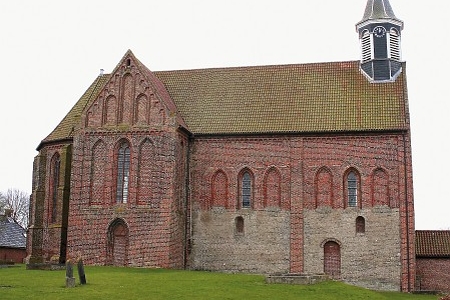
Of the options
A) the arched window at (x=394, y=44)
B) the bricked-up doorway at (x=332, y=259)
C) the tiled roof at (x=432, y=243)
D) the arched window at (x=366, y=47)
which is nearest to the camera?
the bricked-up doorway at (x=332, y=259)

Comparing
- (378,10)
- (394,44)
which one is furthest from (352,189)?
(378,10)

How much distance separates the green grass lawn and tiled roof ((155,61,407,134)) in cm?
1236

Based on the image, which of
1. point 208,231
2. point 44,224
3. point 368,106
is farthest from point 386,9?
point 44,224

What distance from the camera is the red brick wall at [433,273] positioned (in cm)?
3509

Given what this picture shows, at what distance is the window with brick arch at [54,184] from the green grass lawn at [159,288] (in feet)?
34.9

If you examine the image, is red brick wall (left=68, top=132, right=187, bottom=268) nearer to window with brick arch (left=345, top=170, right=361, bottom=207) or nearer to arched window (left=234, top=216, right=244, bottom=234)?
arched window (left=234, top=216, right=244, bottom=234)

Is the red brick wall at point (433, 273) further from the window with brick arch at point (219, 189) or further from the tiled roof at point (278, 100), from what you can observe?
the window with brick arch at point (219, 189)

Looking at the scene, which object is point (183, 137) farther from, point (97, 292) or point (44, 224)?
point (97, 292)

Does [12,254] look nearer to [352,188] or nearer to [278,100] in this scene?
[278,100]

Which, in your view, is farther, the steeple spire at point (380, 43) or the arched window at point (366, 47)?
the arched window at point (366, 47)

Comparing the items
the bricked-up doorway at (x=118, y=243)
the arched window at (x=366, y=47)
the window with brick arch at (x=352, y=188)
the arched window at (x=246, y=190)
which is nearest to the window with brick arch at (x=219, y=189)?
the arched window at (x=246, y=190)

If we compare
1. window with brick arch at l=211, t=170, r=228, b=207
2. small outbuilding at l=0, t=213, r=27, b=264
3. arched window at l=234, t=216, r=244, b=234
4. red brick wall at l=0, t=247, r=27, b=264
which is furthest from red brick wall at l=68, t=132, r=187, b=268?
red brick wall at l=0, t=247, r=27, b=264

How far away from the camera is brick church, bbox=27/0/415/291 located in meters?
34.9

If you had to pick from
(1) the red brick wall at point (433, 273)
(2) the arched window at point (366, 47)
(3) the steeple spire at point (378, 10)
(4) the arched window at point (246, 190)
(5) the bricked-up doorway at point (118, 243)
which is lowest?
(1) the red brick wall at point (433, 273)
